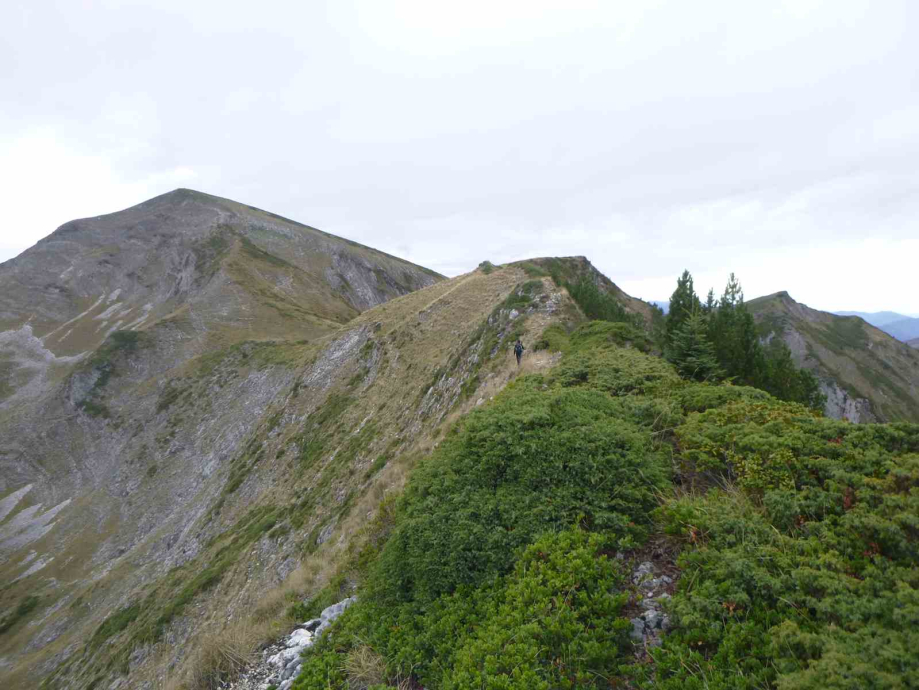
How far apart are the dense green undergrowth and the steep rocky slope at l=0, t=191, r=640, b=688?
4.63 meters

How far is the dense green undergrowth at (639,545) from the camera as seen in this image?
4.84 metres

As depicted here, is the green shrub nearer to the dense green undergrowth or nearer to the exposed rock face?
the dense green undergrowth

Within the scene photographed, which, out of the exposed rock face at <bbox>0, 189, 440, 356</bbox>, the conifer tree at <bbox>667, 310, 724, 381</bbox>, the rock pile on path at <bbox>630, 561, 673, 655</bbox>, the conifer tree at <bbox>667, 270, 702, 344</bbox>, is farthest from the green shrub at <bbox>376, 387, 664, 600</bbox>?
the exposed rock face at <bbox>0, 189, 440, 356</bbox>

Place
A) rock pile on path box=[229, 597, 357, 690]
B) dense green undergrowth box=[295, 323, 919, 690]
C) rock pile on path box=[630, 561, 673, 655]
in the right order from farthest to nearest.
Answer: rock pile on path box=[229, 597, 357, 690] < rock pile on path box=[630, 561, 673, 655] < dense green undergrowth box=[295, 323, 919, 690]

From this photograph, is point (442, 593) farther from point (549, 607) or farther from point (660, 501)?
point (660, 501)

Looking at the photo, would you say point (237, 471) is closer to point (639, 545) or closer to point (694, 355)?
point (694, 355)

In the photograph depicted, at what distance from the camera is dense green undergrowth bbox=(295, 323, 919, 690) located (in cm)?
484

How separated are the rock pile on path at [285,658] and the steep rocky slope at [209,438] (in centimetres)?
116

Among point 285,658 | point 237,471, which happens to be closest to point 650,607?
point 285,658

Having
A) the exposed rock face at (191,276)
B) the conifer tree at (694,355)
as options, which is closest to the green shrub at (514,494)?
the conifer tree at (694,355)

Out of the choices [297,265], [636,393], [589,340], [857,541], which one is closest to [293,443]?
[589,340]

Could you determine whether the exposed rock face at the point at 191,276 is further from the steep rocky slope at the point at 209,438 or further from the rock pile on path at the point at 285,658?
the rock pile on path at the point at 285,658

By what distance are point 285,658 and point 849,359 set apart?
128 m

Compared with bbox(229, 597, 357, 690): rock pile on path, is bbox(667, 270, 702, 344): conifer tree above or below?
above
